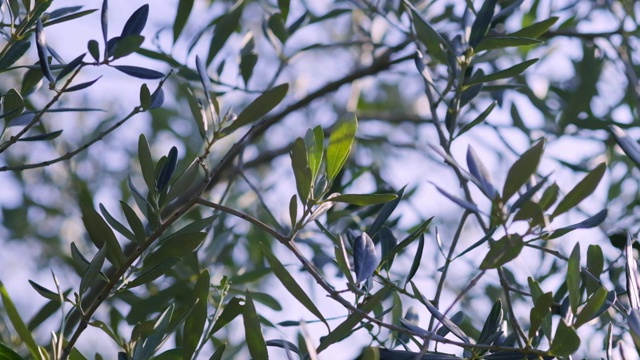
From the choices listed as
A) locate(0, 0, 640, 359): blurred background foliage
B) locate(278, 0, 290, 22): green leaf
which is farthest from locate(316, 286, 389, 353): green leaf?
locate(278, 0, 290, 22): green leaf

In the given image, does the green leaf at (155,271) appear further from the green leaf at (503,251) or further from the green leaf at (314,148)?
the green leaf at (503,251)

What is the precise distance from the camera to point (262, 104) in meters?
0.62

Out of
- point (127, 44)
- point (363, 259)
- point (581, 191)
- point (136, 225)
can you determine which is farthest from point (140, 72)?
point (581, 191)

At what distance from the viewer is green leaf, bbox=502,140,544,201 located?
50cm

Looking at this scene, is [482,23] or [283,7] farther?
[283,7]

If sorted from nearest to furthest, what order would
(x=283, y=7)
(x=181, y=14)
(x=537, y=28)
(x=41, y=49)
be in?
1. (x=41, y=49)
2. (x=537, y=28)
3. (x=181, y=14)
4. (x=283, y=7)

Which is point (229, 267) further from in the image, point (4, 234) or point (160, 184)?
point (4, 234)

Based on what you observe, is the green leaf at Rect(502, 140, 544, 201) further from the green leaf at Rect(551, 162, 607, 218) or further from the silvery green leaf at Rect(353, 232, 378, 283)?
the silvery green leaf at Rect(353, 232, 378, 283)

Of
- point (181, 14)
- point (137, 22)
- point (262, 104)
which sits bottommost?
point (262, 104)

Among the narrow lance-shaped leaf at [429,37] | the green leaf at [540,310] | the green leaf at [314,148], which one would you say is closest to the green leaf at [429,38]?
the narrow lance-shaped leaf at [429,37]

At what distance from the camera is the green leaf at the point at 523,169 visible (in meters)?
0.50

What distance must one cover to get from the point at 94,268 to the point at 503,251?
0.29 m

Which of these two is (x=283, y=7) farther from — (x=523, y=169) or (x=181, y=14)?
(x=523, y=169)

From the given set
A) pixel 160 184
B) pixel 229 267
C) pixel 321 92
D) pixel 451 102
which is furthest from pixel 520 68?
pixel 229 267
